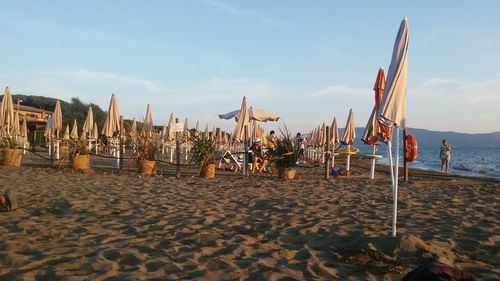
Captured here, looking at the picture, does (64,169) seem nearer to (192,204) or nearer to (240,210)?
(192,204)

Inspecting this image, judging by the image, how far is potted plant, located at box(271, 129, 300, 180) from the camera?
34.3 feet

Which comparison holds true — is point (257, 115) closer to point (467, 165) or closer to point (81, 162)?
point (81, 162)

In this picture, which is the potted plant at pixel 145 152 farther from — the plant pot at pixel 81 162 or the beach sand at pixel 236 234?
the beach sand at pixel 236 234

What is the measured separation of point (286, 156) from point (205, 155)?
2.16 meters

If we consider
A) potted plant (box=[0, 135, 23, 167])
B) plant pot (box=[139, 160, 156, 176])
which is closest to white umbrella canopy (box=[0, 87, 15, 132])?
potted plant (box=[0, 135, 23, 167])

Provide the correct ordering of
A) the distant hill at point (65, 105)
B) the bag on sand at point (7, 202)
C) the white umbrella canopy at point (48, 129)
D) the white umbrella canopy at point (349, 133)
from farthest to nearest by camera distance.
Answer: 1. the distant hill at point (65, 105)
2. the white umbrella canopy at point (48, 129)
3. the white umbrella canopy at point (349, 133)
4. the bag on sand at point (7, 202)

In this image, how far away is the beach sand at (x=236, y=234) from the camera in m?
3.33

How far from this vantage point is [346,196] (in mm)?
7707

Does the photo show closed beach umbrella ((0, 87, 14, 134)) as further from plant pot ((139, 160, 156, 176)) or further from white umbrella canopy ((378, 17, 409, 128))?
white umbrella canopy ((378, 17, 409, 128))

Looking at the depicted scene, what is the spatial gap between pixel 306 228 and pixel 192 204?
91.1 inches

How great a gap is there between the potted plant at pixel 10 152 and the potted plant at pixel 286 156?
7.54 m

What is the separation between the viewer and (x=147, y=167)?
433 inches

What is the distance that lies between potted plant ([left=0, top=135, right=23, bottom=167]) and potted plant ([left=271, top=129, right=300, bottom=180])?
7.54 m

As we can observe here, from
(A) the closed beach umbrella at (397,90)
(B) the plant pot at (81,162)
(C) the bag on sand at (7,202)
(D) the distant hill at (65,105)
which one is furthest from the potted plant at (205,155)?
(D) the distant hill at (65,105)
